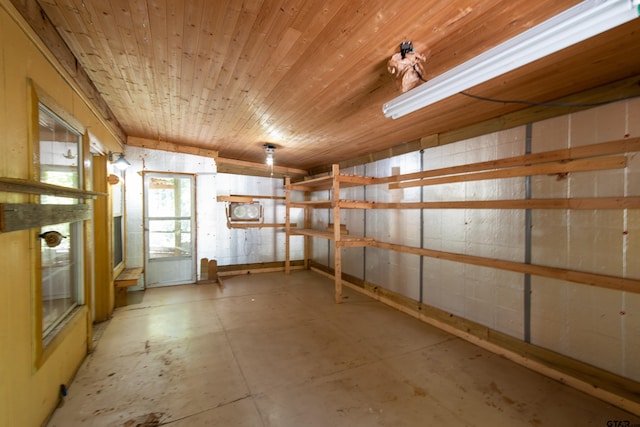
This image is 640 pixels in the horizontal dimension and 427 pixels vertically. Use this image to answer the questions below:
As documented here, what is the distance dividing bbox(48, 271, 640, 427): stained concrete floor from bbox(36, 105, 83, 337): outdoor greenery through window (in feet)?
2.12

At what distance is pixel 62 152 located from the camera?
2100 millimetres

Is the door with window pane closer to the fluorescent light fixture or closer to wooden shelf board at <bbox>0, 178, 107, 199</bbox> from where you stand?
wooden shelf board at <bbox>0, 178, 107, 199</bbox>

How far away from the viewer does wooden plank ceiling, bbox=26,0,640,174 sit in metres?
1.41

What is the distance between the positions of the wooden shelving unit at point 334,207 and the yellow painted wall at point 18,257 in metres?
3.04

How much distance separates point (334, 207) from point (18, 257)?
3.13m

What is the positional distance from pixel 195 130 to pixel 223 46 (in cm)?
230

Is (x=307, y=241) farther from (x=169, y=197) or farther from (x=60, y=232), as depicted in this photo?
(x=60, y=232)

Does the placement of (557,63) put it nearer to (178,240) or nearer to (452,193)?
(452,193)

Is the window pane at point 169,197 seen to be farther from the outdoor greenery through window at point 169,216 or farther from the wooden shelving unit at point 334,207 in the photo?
the wooden shelving unit at point 334,207

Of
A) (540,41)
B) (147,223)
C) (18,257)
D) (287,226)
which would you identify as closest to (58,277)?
(18,257)

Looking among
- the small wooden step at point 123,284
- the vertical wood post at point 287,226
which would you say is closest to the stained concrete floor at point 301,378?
the small wooden step at point 123,284

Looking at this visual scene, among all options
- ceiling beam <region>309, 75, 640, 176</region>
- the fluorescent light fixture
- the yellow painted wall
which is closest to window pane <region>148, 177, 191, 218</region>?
the yellow painted wall

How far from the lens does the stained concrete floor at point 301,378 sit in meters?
1.82

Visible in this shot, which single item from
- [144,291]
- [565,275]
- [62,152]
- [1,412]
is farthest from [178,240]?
[565,275]
